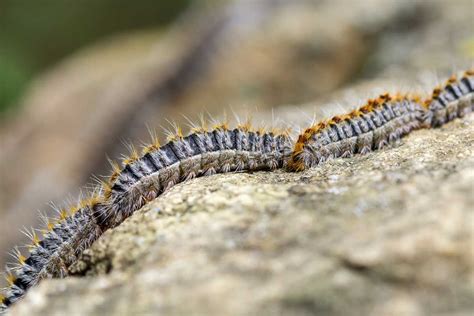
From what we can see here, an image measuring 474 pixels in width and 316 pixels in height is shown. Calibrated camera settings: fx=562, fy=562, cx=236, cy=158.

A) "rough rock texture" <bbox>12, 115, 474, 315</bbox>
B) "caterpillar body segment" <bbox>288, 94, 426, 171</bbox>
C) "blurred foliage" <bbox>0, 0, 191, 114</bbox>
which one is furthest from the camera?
"blurred foliage" <bbox>0, 0, 191, 114</bbox>

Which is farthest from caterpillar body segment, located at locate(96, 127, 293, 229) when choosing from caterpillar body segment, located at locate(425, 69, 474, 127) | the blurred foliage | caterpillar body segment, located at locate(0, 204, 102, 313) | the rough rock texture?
the blurred foliage

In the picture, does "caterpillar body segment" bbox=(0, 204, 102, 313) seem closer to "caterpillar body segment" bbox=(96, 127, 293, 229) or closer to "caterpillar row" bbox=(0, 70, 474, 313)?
"caterpillar row" bbox=(0, 70, 474, 313)

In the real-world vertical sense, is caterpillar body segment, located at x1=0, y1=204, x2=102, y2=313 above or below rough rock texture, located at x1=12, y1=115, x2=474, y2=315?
above

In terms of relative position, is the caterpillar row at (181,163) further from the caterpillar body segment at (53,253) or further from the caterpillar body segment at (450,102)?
the caterpillar body segment at (450,102)

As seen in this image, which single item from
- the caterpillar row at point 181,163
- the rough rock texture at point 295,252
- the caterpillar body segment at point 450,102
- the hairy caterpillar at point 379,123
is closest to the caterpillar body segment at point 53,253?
the caterpillar row at point 181,163

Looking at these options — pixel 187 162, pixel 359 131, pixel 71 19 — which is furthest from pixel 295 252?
pixel 71 19

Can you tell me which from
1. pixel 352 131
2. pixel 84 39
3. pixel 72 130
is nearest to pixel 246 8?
pixel 72 130
